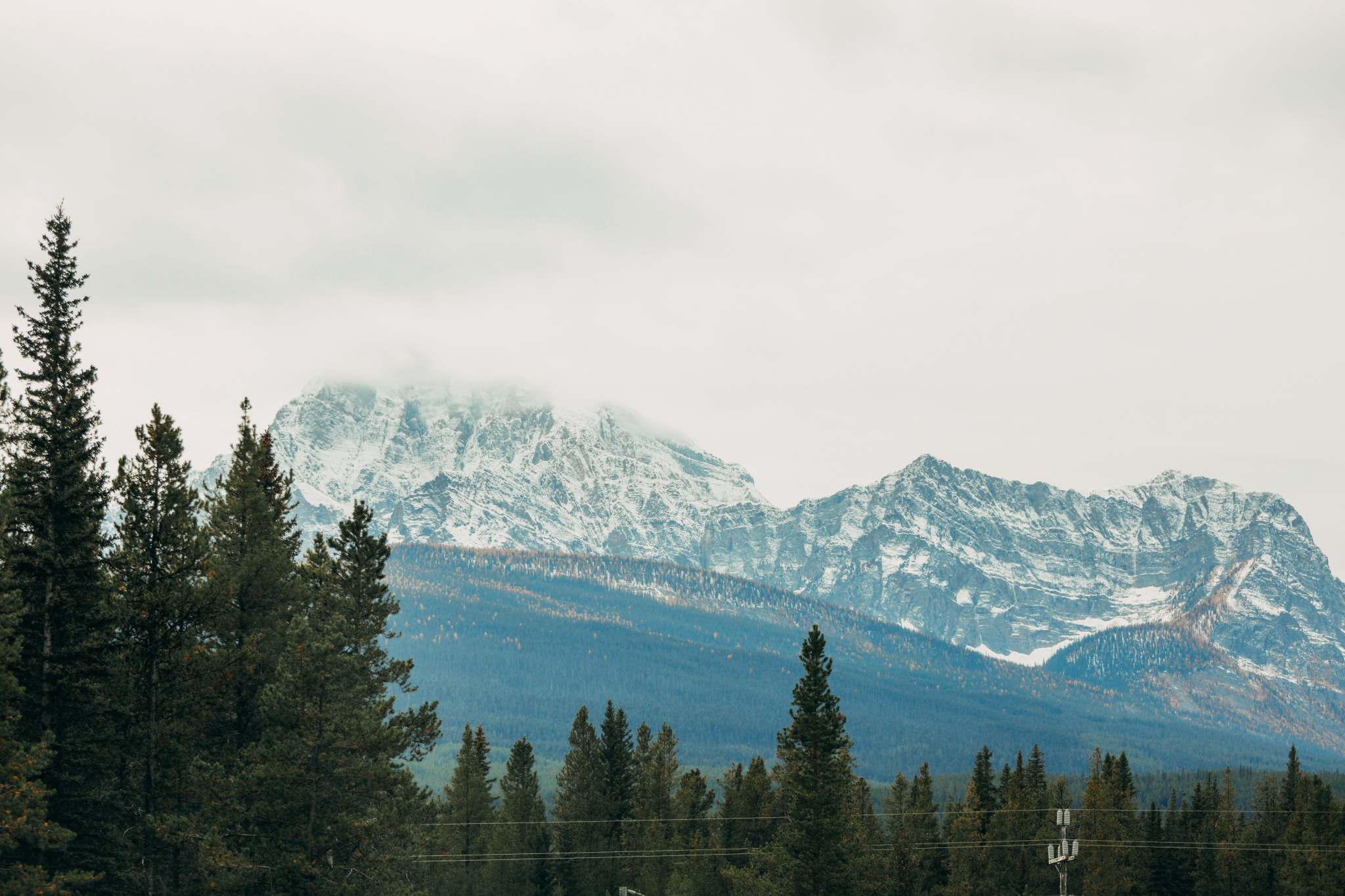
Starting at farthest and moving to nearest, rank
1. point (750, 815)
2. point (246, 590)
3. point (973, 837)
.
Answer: point (973, 837)
point (750, 815)
point (246, 590)

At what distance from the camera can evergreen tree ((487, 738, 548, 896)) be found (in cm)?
7500

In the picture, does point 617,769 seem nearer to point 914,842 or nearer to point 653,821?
point 653,821

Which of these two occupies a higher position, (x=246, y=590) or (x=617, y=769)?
(x=246, y=590)

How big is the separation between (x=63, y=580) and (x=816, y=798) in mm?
35214

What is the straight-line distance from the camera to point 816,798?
5544 centimetres

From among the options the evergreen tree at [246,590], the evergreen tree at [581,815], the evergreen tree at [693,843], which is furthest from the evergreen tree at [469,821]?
the evergreen tree at [246,590]

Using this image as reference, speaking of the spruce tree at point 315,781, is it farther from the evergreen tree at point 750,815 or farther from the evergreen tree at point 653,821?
the evergreen tree at point 750,815

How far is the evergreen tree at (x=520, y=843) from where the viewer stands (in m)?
75.0

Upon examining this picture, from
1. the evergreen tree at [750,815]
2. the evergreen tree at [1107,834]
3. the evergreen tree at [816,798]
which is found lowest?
the evergreen tree at [1107,834]

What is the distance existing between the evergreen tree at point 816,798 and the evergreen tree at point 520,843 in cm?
2053

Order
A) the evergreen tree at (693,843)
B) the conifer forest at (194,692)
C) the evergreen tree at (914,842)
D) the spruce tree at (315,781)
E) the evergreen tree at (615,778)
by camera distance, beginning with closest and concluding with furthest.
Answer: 1. the conifer forest at (194,692)
2. the spruce tree at (315,781)
3. the evergreen tree at (693,843)
4. the evergreen tree at (615,778)
5. the evergreen tree at (914,842)

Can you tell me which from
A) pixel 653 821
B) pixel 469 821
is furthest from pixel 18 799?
pixel 653 821

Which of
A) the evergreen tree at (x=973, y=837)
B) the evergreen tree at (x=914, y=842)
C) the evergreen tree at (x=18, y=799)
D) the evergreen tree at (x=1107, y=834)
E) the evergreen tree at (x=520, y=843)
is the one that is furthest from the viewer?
the evergreen tree at (x=1107, y=834)

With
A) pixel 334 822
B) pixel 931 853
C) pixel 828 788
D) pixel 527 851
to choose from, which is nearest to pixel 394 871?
pixel 334 822
